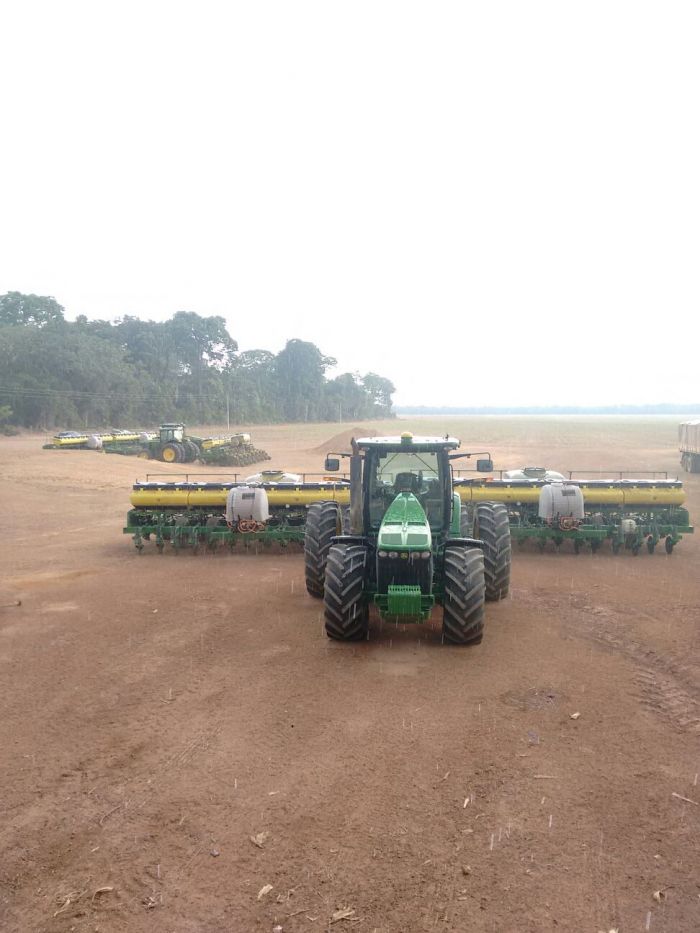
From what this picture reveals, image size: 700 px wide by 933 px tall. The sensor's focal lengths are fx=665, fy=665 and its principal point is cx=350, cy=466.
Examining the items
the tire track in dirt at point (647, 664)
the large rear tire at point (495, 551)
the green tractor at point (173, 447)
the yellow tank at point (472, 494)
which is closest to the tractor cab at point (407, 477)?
the large rear tire at point (495, 551)

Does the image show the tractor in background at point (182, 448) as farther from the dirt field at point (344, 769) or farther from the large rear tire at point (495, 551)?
the large rear tire at point (495, 551)

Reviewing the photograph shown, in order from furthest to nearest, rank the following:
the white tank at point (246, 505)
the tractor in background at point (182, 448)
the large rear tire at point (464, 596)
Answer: the tractor in background at point (182, 448) → the white tank at point (246, 505) → the large rear tire at point (464, 596)

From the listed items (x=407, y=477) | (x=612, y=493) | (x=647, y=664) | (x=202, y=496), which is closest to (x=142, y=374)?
(x=202, y=496)

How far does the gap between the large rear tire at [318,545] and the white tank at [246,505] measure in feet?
11.4

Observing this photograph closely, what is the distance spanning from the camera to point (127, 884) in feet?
13.0

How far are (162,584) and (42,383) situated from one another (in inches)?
1797

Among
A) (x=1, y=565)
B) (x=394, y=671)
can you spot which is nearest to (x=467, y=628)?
(x=394, y=671)

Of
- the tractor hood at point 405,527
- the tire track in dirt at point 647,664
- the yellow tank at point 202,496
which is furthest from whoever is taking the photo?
the yellow tank at point 202,496

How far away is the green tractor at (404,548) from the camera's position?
7395 mm

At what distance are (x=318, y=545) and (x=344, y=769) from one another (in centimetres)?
452

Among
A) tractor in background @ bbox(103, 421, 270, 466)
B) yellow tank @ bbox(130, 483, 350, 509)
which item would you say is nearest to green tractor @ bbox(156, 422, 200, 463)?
tractor in background @ bbox(103, 421, 270, 466)

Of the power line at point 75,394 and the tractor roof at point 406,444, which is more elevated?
the power line at point 75,394

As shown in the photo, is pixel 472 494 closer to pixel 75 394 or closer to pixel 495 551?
pixel 495 551

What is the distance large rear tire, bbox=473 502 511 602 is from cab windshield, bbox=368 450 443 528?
93cm
